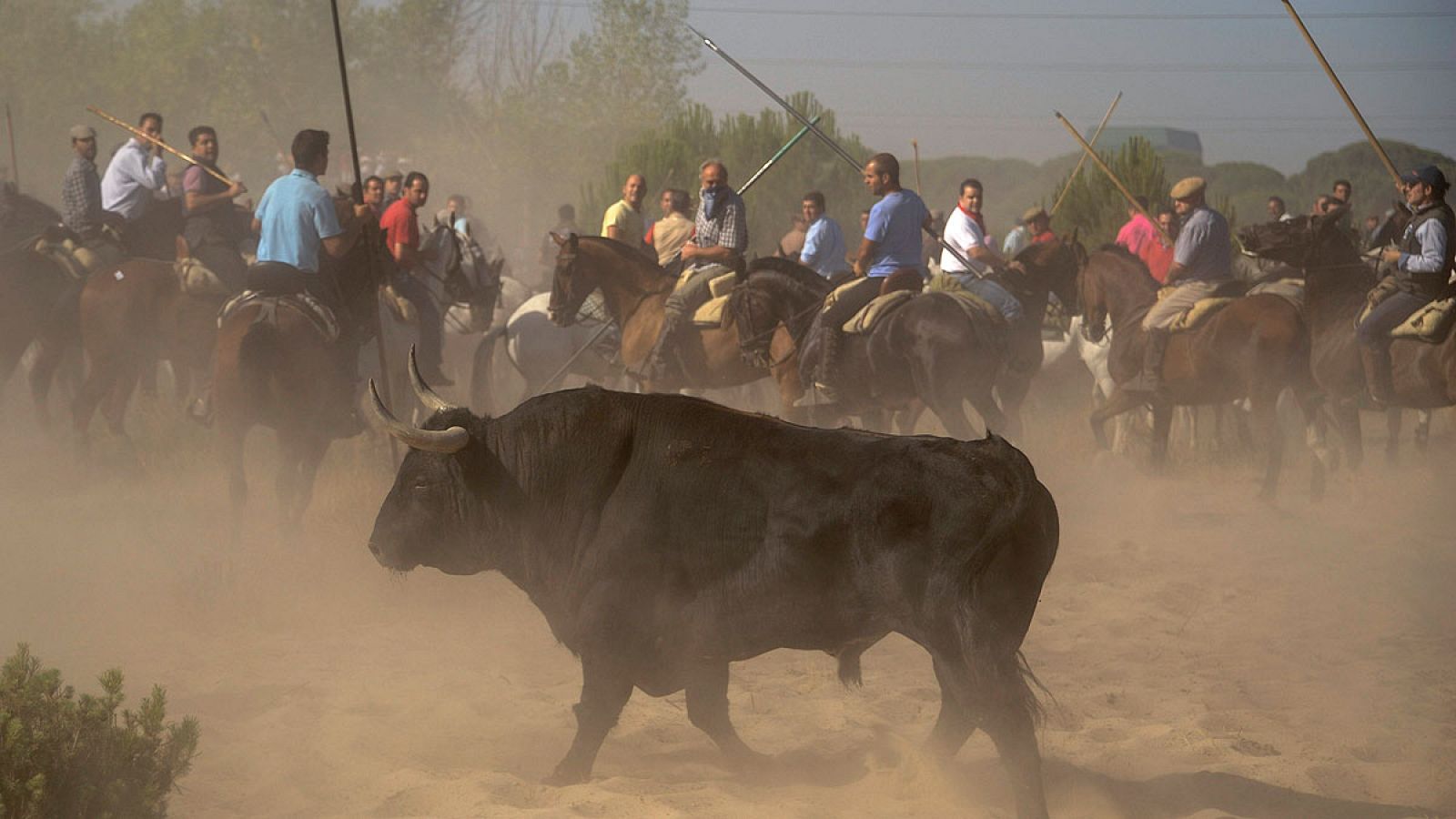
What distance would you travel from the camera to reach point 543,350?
15.5 m

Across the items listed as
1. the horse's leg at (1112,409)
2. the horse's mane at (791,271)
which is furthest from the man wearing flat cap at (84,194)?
the horse's leg at (1112,409)

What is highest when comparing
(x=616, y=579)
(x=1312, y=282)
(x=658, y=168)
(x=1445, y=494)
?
(x=658, y=168)

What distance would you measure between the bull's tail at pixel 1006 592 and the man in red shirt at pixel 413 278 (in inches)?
332

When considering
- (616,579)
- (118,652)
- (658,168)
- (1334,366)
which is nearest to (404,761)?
(616,579)

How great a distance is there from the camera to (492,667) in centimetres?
727

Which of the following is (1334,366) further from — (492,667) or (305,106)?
(305,106)

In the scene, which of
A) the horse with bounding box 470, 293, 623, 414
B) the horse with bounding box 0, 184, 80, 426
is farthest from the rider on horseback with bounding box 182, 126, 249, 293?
the horse with bounding box 470, 293, 623, 414

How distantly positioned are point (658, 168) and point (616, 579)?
2456 cm

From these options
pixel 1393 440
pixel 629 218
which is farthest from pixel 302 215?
pixel 1393 440

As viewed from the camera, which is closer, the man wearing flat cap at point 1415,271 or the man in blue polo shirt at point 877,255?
the man wearing flat cap at point 1415,271

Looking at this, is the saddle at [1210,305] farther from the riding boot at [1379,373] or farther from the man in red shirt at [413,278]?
the man in red shirt at [413,278]

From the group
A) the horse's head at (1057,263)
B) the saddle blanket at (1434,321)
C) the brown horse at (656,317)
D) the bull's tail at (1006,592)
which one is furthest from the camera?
the horse's head at (1057,263)

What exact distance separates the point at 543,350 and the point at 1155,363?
625 centimetres

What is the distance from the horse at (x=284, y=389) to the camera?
9.66m
